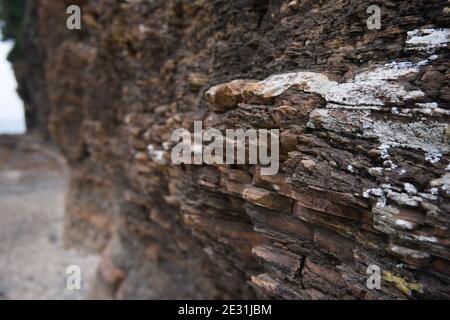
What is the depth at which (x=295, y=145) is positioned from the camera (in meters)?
4.11

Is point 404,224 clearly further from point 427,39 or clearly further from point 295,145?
point 427,39

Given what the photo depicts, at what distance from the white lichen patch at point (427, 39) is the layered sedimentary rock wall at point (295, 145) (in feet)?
0.03

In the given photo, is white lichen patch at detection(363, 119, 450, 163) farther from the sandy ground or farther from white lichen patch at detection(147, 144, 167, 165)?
the sandy ground

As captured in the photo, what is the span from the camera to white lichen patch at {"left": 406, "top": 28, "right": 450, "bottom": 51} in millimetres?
3182

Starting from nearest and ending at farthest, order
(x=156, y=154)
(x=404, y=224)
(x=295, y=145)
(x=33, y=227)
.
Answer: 1. (x=404, y=224)
2. (x=295, y=145)
3. (x=156, y=154)
4. (x=33, y=227)


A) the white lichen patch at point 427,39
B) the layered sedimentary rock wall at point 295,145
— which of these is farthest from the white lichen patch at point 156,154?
the white lichen patch at point 427,39

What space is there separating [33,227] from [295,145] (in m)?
15.8

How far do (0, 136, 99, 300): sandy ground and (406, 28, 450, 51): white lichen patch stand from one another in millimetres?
10223

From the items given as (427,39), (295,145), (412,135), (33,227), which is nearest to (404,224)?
(412,135)

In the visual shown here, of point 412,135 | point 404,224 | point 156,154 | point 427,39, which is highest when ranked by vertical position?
point 427,39

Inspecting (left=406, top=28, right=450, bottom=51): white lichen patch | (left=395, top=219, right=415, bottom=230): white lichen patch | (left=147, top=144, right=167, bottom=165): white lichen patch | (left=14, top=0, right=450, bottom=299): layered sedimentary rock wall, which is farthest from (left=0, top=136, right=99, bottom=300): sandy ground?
(left=406, top=28, right=450, bottom=51): white lichen patch

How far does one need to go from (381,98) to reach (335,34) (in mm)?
1054

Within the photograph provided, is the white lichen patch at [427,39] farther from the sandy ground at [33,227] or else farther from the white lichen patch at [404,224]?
the sandy ground at [33,227]
